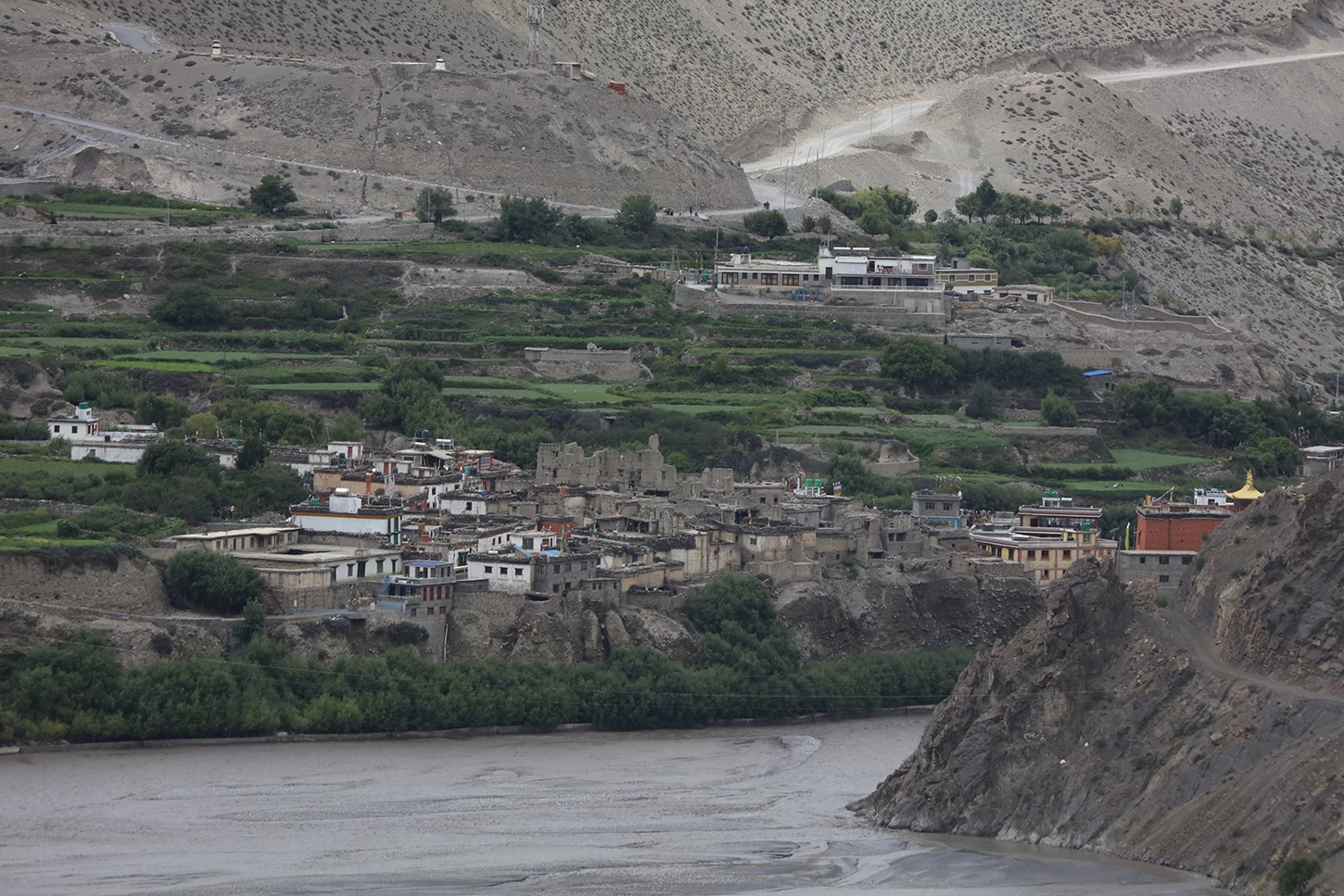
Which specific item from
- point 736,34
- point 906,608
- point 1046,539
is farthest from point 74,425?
point 736,34

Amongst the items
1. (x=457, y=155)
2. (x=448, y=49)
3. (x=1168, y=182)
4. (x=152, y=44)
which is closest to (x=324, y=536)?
(x=457, y=155)

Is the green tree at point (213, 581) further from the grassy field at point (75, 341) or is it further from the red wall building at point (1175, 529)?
the grassy field at point (75, 341)

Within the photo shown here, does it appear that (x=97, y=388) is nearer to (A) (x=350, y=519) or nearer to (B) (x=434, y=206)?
(A) (x=350, y=519)

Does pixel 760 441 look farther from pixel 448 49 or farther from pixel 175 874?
pixel 448 49

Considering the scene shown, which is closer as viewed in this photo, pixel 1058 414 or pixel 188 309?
pixel 1058 414

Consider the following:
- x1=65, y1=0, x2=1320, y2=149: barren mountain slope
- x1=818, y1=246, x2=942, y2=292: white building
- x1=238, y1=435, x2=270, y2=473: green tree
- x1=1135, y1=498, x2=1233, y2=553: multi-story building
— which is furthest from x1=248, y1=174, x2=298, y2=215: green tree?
x1=1135, y1=498, x2=1233, y2=553: multi-story building

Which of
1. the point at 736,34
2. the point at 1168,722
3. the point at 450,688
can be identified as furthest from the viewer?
the point at 736,34

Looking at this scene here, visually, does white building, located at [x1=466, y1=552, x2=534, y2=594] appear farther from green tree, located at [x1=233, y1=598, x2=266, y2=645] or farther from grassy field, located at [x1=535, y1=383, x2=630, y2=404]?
grassy field, located at [x1=535, y1=383, x2=630, y2=404]

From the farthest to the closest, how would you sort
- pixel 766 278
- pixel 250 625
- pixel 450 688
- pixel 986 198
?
1. pixel 986 198
2. pixel 766 278
3. pixel 250 625
4. pixel 450 688
